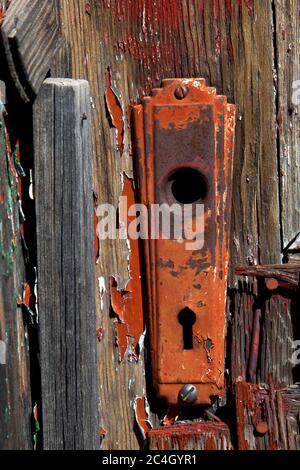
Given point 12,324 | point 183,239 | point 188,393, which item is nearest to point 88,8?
point 183,239

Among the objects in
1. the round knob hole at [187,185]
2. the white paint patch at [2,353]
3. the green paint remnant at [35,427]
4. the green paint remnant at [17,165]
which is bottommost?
the green paint remnant at [35,427]

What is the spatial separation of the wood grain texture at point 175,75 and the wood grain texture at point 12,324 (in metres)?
0.16

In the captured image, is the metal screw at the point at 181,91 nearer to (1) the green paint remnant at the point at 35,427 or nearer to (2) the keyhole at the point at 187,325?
(2) the keyhole at the point at 187,325

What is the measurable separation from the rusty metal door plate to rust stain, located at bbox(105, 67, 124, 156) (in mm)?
29

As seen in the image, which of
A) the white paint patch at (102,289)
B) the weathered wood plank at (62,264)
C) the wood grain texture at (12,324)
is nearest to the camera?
the wood grain texture at (12,324)

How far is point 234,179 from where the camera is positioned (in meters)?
1.81

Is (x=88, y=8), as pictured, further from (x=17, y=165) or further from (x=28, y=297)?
(x=28, y=297)

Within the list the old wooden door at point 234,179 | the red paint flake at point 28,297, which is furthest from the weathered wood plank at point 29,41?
the red paint flake at point 28,297

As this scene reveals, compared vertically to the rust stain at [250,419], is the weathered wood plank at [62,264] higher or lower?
higher

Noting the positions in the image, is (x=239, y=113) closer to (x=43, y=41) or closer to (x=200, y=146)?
(x=200, y=146)

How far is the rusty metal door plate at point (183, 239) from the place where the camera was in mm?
1775

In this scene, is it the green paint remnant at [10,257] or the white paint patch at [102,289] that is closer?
the green paint remnant at [10,257]

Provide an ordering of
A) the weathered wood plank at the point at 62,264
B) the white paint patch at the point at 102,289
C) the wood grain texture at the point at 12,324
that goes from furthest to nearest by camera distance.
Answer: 1. the white paint patch at the point at 102,289
2. the weathered wood plank at the point at 62,264
3. the wood grain texture at the point at 12,324

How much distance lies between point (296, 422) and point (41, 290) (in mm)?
521
